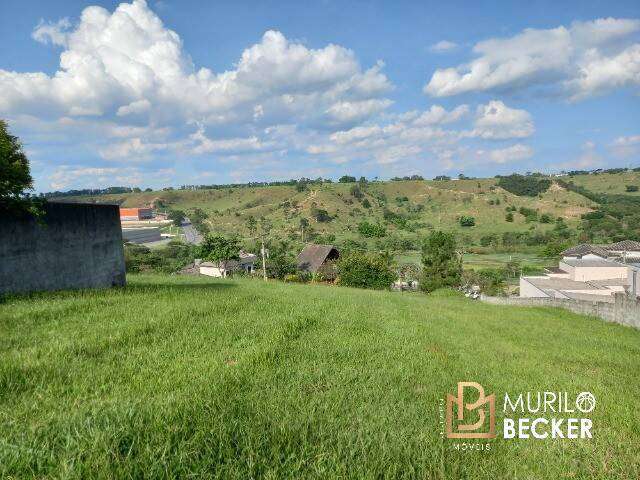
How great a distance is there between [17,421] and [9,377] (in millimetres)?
1295

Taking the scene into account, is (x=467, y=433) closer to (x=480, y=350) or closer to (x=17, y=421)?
(x=17, y=421)

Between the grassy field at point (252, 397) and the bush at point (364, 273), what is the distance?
38.1 m

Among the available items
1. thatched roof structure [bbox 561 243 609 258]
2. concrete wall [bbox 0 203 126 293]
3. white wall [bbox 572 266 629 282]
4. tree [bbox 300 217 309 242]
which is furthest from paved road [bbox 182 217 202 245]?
concrete wall [bbox 0 203 126 293]

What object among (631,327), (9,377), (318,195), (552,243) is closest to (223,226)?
(318,195)

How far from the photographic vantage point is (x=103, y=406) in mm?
3727

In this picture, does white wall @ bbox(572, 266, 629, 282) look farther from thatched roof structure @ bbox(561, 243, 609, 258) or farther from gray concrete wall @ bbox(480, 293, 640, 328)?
gray concrete wall @ bbox(480, 293, 640, 328)

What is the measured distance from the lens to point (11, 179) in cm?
1067

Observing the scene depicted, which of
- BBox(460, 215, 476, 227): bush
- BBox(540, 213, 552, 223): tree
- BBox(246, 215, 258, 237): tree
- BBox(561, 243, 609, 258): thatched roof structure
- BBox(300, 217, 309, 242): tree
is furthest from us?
BBox(460, 215, 476, 227): bush

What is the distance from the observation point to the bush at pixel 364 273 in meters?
47.2

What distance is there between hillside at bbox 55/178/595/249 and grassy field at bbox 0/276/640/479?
302 feet

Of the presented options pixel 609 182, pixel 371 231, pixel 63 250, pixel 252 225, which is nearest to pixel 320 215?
pixel 371 231

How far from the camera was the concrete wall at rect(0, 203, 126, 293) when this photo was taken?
1098 cm

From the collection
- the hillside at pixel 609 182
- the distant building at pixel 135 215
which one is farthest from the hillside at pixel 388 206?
the hillside at pixel 609 182

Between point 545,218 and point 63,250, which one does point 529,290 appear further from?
point 545,218
